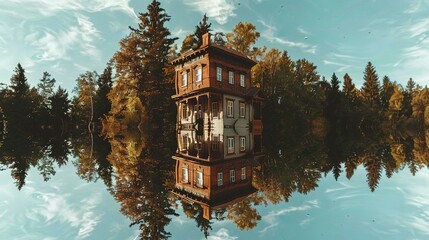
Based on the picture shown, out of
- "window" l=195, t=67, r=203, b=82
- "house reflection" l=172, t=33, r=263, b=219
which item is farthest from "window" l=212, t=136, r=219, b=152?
"window" l=195, t=67, r=203, b=82

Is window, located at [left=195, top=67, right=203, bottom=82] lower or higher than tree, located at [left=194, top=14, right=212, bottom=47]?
lower

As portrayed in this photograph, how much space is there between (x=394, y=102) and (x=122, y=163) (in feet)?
266

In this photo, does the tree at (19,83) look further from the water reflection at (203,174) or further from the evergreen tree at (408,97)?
the evergreen tree at (408,97)

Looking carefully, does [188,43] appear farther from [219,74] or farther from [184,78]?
[219,74]

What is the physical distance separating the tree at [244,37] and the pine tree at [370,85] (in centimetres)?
5105

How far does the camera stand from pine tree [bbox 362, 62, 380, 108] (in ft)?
256

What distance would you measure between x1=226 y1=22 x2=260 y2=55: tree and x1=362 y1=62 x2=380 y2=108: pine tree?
51051mm

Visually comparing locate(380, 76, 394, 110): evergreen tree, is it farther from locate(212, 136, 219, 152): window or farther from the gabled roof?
locate(212, 136, 219, 152): window

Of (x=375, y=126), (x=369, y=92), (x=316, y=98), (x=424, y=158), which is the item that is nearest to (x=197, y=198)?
(x=424, y=158)

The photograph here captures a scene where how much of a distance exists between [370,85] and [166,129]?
64185mm

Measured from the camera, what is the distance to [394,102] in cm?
7588

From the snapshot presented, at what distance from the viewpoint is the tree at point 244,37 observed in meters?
44.3

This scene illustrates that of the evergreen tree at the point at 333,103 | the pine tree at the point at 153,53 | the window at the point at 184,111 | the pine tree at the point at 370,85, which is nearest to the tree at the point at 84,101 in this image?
the pine tree at the point at 153,53

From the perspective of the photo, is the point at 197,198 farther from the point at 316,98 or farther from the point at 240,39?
the point at 316,98
